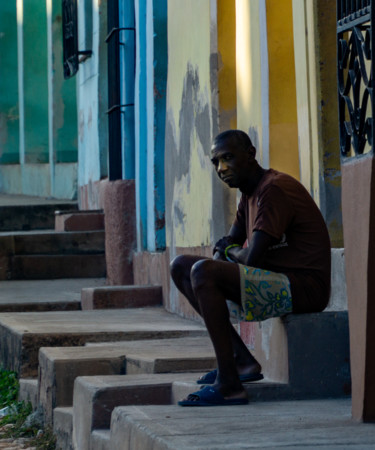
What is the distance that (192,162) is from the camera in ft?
27.4

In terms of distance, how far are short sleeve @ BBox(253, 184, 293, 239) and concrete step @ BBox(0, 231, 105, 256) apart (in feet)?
24.0

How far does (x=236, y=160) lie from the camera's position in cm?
505

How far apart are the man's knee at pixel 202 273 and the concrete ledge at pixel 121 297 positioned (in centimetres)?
445

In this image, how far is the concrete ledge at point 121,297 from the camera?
9.27 meters

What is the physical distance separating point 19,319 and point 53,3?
8.95 meters

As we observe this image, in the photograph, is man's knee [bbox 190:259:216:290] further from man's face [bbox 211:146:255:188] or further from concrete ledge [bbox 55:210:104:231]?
concrete ledge [bbox 55:210:104:231]

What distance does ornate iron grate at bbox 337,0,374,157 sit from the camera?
412 cm

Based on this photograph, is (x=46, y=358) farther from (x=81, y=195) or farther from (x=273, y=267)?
(x=81, y=195)

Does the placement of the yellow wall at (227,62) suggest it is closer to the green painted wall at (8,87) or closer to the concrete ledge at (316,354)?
the concrete ledge at (316,354)

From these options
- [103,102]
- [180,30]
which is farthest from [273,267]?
[103,102]

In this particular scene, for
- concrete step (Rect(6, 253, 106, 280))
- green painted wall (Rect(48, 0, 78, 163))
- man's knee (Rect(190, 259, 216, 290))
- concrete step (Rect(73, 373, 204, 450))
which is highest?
green painted wall (Rect(48, 0, 78, 163))

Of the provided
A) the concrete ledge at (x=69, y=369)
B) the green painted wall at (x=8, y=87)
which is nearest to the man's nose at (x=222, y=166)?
the concrete ledge at (x=69, y=369)

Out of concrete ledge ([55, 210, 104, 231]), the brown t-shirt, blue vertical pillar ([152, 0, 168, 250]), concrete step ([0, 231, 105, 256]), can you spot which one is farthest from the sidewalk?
concrete ledge ([55, 210, 104, 231])

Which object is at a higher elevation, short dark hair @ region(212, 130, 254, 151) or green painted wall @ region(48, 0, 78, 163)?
green painted wall @ region(48, 0, 78, 163)
